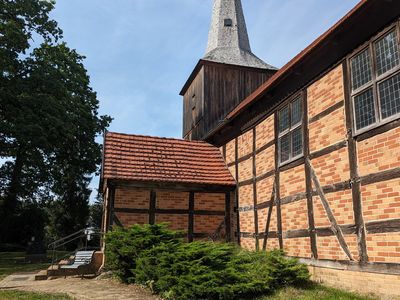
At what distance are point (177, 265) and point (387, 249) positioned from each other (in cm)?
362

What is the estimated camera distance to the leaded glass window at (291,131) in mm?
8945

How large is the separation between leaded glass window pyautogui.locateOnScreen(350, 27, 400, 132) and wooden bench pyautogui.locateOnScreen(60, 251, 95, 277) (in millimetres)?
8321

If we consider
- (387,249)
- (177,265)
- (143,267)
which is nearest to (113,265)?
(143,267)

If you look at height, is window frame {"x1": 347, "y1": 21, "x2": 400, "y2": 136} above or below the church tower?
below

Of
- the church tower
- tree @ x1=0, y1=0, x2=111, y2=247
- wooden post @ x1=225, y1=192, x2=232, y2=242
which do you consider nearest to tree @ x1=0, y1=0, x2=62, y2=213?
tree @ x1=0, y1=0, x2=111, y2=247

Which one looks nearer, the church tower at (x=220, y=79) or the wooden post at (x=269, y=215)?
the wooden post at (x=269, y=215)

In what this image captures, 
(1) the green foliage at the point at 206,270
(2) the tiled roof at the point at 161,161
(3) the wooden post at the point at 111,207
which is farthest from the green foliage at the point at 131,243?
(2) the tiled roof at the point at 161,161

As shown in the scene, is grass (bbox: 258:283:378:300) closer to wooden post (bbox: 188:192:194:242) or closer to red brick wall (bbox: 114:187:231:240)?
red brick wall (bbox: 114:187:231:240)

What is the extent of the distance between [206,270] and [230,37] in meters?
16.6

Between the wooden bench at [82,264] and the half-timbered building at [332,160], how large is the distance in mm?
1691

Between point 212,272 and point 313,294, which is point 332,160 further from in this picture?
point 212,272

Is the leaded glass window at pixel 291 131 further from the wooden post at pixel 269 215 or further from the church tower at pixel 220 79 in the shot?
the church tower at pixel 220 79

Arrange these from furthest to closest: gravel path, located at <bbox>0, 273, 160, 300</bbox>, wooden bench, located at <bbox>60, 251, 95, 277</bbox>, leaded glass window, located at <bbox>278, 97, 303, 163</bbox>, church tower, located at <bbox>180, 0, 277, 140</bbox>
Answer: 1. church tower, located at <bbox>180, 0, 277, 140</bbox>
2. wooden bench, located at <bbox>60, 251, 95, 277</bbox>
3. leaded glass window, located at <bbox>278, 97, 303, 163</bbox>
4. gravel path, located at <bbox>0, 273, 160, 300</bbox>

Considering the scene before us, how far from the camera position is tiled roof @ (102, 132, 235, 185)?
38.3 ft
